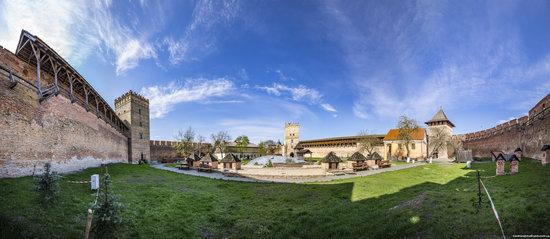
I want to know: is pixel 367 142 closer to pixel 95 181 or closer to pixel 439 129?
pixel 439 129

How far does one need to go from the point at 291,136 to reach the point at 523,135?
174 feet

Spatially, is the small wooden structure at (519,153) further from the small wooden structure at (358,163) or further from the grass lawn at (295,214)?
the grass lawn at (295,214)

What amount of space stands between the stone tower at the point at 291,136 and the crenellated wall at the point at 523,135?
41636mm

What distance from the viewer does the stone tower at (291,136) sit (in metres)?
70.8

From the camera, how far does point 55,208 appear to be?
7.12 m

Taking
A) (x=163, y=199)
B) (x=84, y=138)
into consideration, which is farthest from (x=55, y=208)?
(x=84, y=138)

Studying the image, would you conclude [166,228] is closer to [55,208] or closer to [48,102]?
[55,208]

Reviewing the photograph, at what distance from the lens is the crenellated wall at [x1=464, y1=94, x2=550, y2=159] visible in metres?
17.0

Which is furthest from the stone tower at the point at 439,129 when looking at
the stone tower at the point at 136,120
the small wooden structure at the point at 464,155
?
the stone tower at the point at 136,120

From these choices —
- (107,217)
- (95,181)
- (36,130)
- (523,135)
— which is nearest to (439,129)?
(523,135)

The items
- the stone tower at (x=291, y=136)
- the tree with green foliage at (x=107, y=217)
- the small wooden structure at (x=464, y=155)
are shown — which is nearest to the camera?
the tree with green foliage at (x=107, y=217)

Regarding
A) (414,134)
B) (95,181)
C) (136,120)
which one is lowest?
(95,181)

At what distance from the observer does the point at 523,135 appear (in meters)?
21.3

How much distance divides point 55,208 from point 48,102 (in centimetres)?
1002
